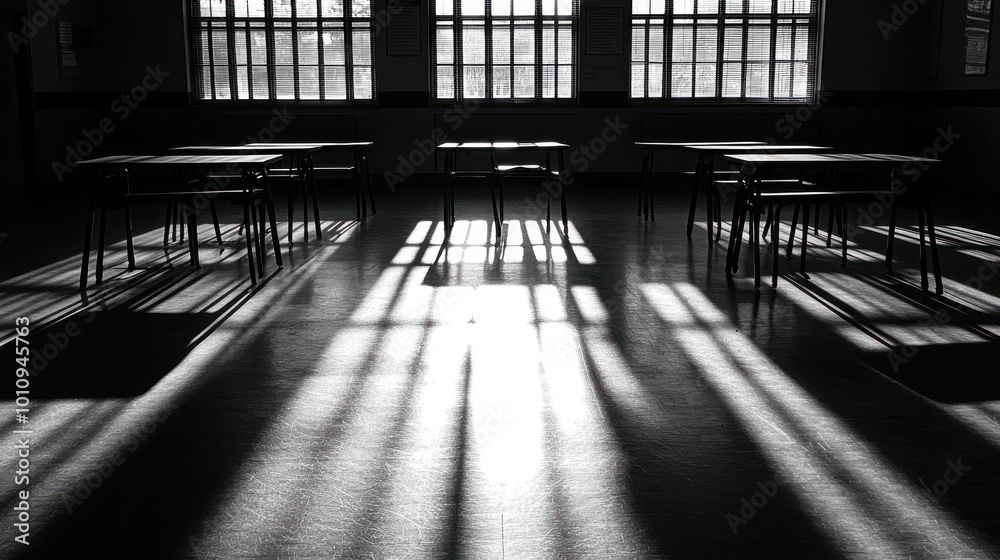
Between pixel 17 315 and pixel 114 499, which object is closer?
pixel 114 499

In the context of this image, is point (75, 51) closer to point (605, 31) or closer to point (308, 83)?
point (308, 83)

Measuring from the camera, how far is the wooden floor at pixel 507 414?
191cm

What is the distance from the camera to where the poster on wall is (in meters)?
8.55

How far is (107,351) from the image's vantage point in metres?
3.41

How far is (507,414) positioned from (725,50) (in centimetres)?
914

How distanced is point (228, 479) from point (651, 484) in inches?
43.6

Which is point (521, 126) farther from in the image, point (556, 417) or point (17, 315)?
point (556, 417)

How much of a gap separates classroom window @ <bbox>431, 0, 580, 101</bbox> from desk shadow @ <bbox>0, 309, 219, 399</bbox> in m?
7.20

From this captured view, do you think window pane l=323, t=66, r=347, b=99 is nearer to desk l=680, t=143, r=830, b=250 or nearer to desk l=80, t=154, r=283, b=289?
desk l=680, t=143, r=830, b=250

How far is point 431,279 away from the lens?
4859mm

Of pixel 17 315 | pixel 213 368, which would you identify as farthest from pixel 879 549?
pixel 17 315

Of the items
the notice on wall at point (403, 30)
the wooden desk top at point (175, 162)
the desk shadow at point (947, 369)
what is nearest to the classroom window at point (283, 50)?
the notice on wall at point (403, 30)

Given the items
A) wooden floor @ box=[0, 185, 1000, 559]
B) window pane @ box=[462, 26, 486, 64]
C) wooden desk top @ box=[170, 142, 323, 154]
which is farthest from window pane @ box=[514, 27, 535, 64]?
wooden floor @ box=[0, 185, 1000, 559]

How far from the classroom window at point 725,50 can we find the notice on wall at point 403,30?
2762mm
